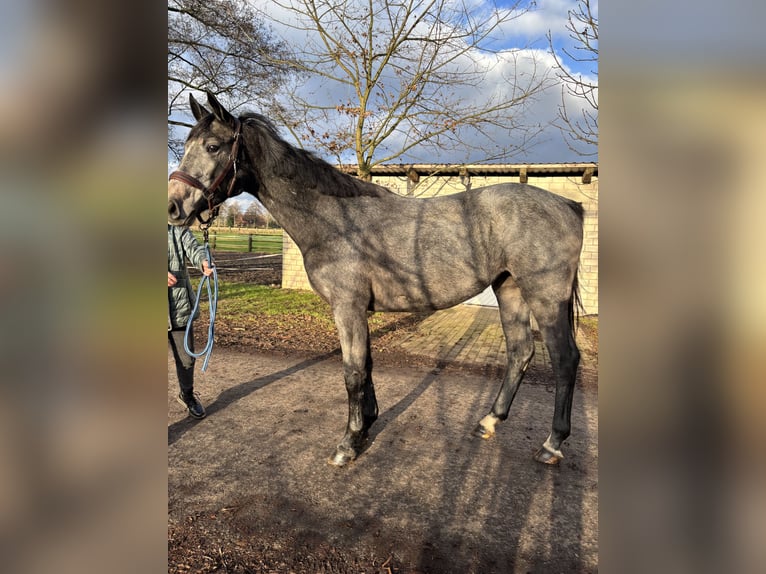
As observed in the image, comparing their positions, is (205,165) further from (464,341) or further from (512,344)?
(464,341)

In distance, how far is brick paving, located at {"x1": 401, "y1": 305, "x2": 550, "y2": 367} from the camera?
248 inches

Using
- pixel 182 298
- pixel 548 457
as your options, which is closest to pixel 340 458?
pixel 548 457

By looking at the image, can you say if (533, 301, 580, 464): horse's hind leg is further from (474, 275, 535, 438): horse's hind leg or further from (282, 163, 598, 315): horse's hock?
(282, 163, 598, 315): horse's hock

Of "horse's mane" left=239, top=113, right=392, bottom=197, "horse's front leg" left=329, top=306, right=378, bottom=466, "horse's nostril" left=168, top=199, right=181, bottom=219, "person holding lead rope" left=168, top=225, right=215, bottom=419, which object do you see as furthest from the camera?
"person holding lead rope" left=168, top=225, right=215, bottom=419

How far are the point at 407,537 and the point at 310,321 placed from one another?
255 inches

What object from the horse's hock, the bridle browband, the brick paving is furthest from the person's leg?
the horse's hock

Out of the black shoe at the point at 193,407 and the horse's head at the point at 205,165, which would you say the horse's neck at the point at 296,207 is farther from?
the black shoe at the point at 193,407

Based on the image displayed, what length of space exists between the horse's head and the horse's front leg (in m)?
1.17

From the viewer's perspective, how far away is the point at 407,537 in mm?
2227

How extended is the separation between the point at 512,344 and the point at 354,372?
57.8 inches

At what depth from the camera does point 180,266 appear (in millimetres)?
3594

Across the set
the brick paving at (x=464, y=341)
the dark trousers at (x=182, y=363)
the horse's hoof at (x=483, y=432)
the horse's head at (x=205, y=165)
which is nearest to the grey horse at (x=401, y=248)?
the horse's head at (x=205, y=165)

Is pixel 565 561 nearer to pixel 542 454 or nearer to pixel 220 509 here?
pixel 542 454
